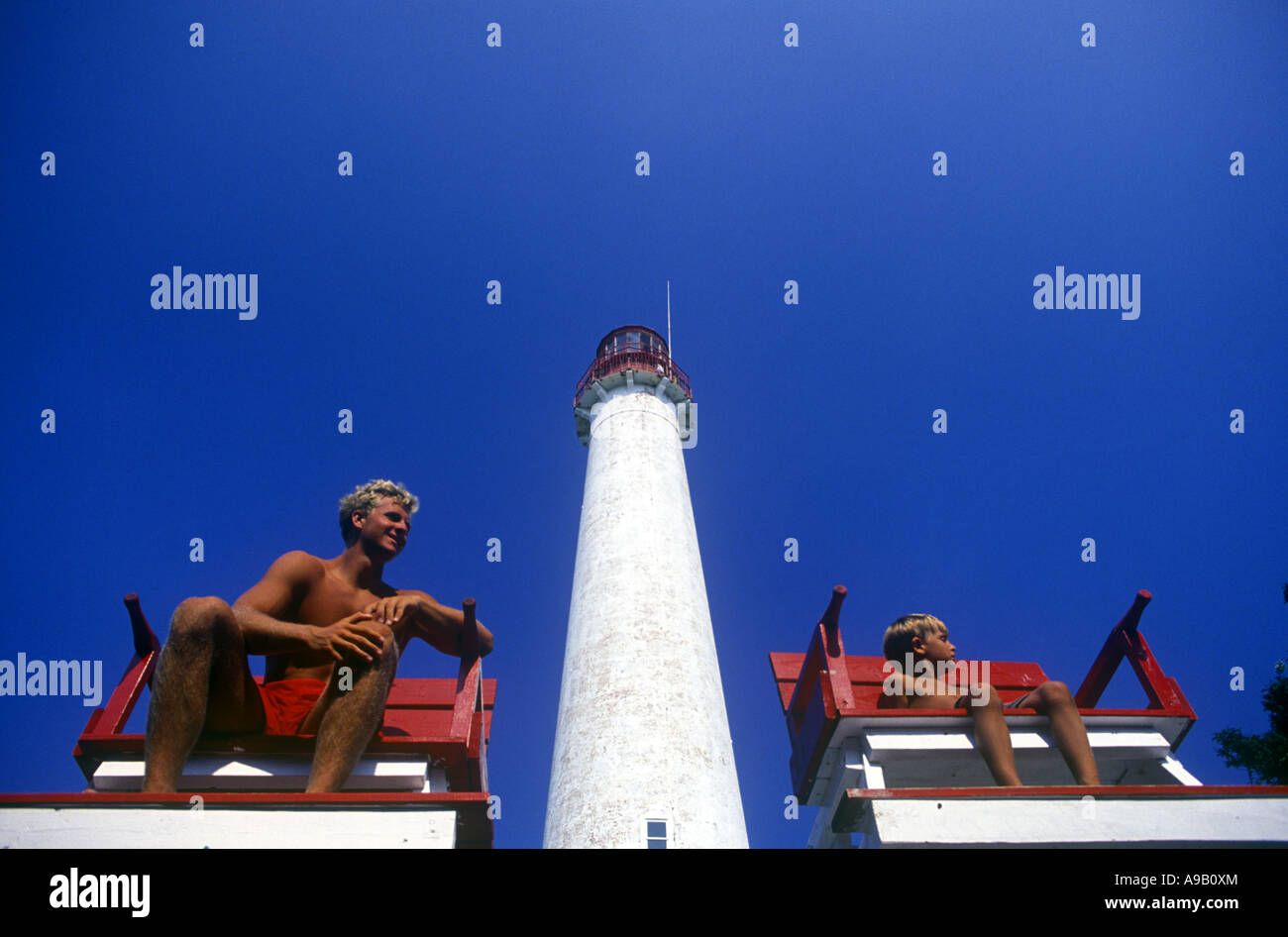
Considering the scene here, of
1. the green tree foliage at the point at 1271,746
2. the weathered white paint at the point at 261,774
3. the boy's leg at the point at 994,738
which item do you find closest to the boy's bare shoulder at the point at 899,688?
the boy's leg at the point at 994,738

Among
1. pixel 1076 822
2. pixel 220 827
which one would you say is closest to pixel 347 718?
pixel 220 827

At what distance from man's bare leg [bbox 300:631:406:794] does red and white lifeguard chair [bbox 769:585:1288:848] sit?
296 centimetres

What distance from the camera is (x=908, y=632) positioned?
7316 mm

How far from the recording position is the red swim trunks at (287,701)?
5.29 metres

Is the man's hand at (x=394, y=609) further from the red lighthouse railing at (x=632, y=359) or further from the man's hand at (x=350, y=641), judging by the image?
the red lighthouse railing at (x=632, y=359)

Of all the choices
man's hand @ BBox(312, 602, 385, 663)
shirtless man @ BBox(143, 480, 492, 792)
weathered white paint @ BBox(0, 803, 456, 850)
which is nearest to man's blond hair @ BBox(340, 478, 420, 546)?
shirtless man @ BBox(143, 480, 492, 792)

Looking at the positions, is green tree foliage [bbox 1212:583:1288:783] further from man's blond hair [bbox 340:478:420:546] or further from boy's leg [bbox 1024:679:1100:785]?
man's blond hair [bbox 340:478:420:546]

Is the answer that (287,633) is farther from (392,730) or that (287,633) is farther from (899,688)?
(899,688)

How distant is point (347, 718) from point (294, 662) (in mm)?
1042

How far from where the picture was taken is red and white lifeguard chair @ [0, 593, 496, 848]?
4.36 meters
